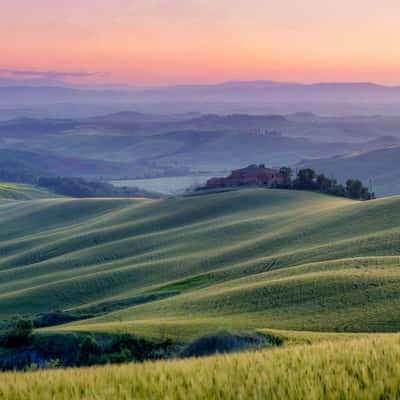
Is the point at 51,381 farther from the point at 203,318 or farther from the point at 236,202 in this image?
the point at 236,202

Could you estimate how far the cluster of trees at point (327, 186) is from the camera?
122m

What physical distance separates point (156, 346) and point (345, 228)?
46.3 metres

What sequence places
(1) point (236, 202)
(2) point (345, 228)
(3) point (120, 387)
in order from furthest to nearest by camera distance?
1. (1) point (236, 202)
2. (2) point (345, 228)
3. (3) point (120, 387)

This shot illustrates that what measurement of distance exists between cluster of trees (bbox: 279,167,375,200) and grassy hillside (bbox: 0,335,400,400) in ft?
368

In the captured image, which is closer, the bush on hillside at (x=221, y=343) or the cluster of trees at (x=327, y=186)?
the bush on hillside at (x=221, y=343)

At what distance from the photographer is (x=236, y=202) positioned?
365ft

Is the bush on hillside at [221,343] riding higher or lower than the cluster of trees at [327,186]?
higher

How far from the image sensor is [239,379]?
917 cm

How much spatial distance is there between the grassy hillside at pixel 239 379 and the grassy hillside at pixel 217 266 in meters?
20.6

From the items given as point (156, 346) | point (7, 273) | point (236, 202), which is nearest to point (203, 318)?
point (156, 346)

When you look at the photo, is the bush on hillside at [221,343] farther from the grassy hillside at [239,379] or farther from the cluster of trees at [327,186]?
the cluster of trees at [327,186]

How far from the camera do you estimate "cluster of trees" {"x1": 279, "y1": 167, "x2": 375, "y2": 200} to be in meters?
122

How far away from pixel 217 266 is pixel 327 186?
62628mm

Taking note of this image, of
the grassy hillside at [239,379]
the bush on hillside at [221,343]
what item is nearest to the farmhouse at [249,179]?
the bush on hillside at [221,343]
